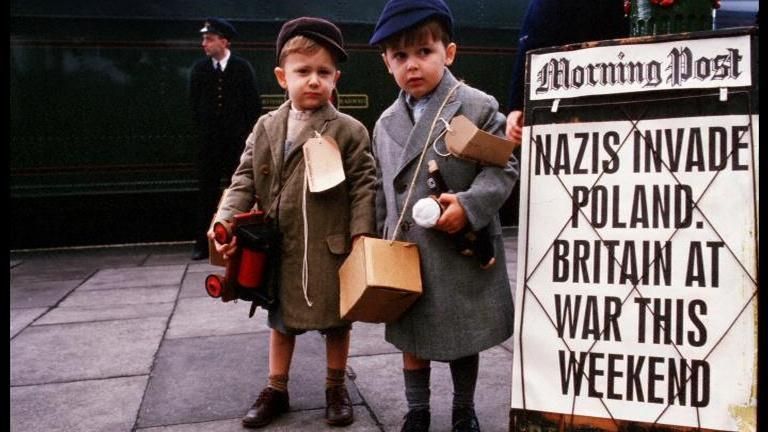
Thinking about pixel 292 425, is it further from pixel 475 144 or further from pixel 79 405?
pixel 475 144

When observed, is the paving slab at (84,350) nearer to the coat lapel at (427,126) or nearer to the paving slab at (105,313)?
the paving slab at (105,313)

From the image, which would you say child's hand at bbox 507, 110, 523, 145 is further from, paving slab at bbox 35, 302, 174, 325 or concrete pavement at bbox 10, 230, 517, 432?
paving slab at bbox 35, 302, 174, 325

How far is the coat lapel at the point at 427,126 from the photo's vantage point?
236 centimetres

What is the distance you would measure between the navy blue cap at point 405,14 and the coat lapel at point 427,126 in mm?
253

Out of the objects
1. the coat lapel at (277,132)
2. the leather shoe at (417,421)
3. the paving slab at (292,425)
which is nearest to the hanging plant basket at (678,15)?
the coat lapel at (277,132)

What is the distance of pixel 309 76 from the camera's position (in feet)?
8.52

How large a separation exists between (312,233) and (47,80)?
595cm

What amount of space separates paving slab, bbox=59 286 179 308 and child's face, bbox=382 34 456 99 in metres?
3.36

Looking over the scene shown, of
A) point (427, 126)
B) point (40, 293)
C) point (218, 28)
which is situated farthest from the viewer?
point (218, 28)

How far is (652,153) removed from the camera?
1987 millimetres

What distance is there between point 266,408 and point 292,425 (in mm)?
120

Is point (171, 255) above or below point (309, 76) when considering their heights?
below

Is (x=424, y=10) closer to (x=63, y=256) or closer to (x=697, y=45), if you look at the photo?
(x=697, y=45)

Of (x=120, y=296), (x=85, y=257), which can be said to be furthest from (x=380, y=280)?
(x=85, y=257)
